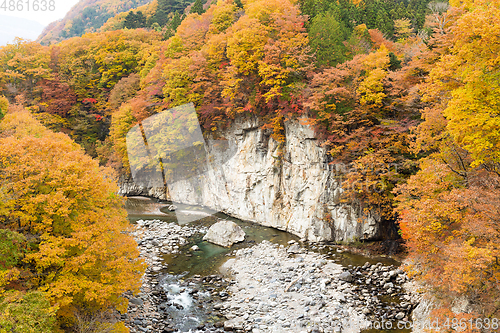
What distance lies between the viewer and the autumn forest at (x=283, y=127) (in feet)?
28.8

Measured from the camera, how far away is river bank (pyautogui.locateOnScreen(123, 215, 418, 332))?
1254cm

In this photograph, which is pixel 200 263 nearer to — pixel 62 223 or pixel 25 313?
pixel 62 223

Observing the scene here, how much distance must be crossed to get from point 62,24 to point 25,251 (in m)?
125

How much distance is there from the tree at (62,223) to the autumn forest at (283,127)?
2.3 inches

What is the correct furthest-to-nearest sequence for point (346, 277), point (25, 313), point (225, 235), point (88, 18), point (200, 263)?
point (88, 18)
point (225, 235)
point (200, 263)
point (346, 277)
point (25, 313)

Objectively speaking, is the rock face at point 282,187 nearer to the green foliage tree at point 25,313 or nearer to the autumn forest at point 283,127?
the autumn forest at point 283,127

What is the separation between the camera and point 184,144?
105 ft

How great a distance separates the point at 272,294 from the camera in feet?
48.6

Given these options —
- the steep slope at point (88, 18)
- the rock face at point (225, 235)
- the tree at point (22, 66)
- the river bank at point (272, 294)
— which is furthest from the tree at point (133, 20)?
the river bank at point (272, 294)

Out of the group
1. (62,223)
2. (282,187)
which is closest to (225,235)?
(282,187)

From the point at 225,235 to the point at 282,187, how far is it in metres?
6.46

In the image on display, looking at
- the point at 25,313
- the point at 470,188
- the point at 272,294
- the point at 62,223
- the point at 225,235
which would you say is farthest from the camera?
the point at 225,235

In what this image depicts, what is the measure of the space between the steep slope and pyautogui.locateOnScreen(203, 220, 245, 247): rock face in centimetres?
9621

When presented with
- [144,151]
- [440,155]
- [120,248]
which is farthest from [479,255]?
[144,151]
